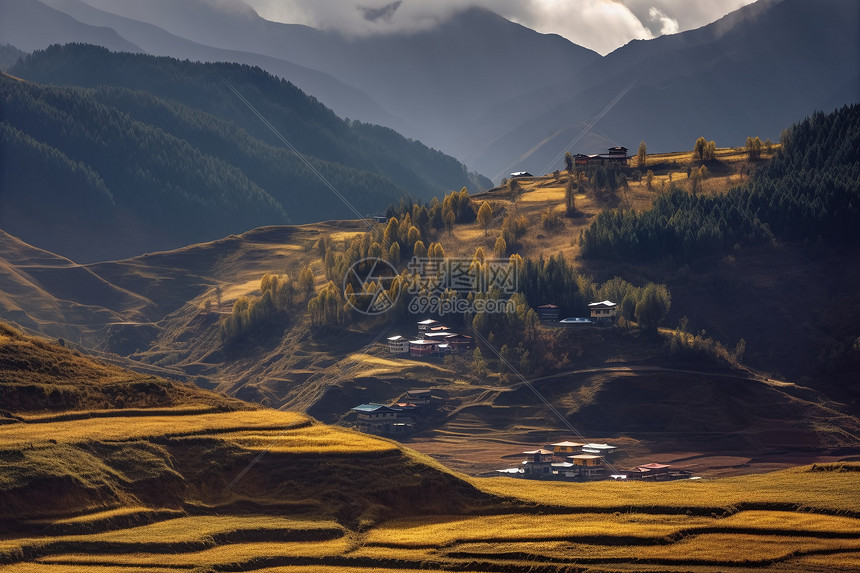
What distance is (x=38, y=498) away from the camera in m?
88.1

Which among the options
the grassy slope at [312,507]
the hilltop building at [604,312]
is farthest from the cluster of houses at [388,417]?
the grassy slope at [312,507]

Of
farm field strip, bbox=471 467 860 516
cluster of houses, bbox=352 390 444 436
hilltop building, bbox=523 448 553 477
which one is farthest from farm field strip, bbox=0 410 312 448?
cluster of houses, bbox=352 390 444 436

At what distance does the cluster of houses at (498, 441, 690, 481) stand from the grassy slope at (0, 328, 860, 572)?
32.5m

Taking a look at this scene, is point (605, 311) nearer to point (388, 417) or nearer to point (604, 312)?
point (604, 312)

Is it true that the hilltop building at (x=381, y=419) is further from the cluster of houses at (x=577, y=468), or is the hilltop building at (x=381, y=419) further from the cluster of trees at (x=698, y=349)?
the cluster of trees at (x=698, y=349)

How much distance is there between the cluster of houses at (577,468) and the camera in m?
146

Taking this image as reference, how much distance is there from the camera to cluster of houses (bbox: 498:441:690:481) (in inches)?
5748

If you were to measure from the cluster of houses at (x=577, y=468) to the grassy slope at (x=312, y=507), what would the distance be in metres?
32.5

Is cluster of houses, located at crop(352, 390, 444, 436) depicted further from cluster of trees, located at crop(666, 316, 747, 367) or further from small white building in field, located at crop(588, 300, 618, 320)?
cluster of trees, located at crop(666, 316, 747, 367)

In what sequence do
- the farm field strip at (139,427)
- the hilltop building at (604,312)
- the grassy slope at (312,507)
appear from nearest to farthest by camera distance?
the grassy slope at (312,507) < the farm field strip at (139,427) < the hilltop building at (604,312)

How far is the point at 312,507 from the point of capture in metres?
96.7

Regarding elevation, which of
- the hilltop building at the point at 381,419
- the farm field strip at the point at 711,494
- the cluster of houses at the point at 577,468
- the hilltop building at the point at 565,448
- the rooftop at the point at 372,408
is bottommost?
the cluster of houses at the point at 577,468

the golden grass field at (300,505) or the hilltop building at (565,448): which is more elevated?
the golden grass field at (300,505)

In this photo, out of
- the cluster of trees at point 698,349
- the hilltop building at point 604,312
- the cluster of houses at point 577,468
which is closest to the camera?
the cluster of houses at point 577,468
